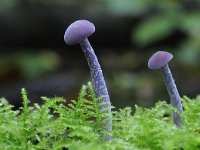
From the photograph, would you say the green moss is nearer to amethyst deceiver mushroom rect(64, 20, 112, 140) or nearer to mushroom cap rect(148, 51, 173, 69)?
amethyst deceiver mushroom rect(64, 20, 112, 140)

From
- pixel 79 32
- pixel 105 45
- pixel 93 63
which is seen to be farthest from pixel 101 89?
pixel 105 45

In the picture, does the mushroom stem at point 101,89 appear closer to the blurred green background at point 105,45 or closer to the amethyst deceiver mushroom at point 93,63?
the amethyst deceiver mushroom at point 93,63

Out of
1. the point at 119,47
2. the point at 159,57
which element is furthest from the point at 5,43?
the point at 159,57

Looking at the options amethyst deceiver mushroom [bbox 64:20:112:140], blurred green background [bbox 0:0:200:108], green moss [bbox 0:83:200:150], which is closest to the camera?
green moss [bbox 0:83:200:150]

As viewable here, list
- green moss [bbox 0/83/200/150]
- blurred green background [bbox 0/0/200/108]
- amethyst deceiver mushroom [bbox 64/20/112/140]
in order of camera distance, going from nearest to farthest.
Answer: green moss [bbox 0/83/200/150] → amethyst deceiver mushroom [bbox 64/20/112/140] → blurred green background [bbox 0/0/200/108]

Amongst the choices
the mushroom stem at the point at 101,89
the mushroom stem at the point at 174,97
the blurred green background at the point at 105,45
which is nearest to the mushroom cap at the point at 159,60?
the mushroom stem at the point at 174,97

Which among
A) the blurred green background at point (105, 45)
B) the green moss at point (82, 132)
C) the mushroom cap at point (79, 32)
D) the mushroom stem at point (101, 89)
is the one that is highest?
the blurred green background at point (105, 45)

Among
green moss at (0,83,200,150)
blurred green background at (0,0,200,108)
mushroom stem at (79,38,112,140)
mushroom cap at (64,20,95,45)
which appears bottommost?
green moss at (0,83,200,150)

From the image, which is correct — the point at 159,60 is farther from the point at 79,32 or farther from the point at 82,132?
the point at 82,132

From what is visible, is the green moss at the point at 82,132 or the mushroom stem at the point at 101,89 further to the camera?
the mushroom stem at the point at 101,89

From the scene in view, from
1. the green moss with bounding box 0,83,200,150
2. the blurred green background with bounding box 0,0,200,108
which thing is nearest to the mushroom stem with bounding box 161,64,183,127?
the green moss with bounding box 0,83,200,150
